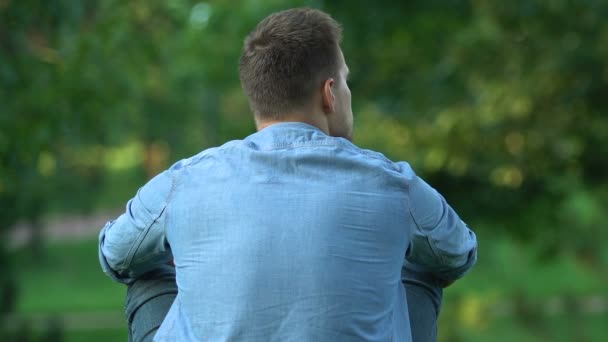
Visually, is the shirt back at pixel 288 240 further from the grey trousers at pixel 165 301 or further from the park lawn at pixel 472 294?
the park lawn at pixel 472 294

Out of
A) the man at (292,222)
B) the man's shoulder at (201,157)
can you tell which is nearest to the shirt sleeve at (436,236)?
the man at (292,222)

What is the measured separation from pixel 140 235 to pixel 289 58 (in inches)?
16.9

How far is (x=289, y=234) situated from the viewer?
1.82m

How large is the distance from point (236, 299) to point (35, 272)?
26.1 metres

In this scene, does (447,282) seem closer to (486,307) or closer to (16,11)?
(16,11)

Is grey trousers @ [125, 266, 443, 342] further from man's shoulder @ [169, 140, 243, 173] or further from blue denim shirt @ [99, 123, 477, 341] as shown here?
man's shoulder @ [169, 140, 243, 173]

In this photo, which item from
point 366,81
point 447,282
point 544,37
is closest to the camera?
point 447,282

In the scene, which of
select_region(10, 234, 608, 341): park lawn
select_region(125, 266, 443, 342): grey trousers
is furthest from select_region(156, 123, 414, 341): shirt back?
select_region(10, 234, 608, 341): park lawn

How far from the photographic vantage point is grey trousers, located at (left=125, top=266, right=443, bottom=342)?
2170mm

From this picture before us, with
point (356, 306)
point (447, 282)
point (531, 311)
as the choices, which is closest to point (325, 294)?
point (356, 306)

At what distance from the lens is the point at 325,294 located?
1818 millimetres

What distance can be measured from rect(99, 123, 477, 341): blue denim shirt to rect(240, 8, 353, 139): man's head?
0.05 metres

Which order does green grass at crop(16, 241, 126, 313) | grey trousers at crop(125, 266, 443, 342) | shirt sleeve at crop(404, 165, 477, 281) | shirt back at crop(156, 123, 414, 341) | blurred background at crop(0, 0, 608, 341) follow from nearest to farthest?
shirt back at crop(156, 123, 414, 341)
shirt sleeve at crop(404, 165, 477, 281)
grey trousers at crop(125, 266, 443, 342)
blurred background at crop(0, 0, 608, 341)
green grass at crop(16, 241, 126, 313)

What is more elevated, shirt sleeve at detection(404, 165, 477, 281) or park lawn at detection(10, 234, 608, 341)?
shirt sleeve at detection(404, 165, 477, 281)
